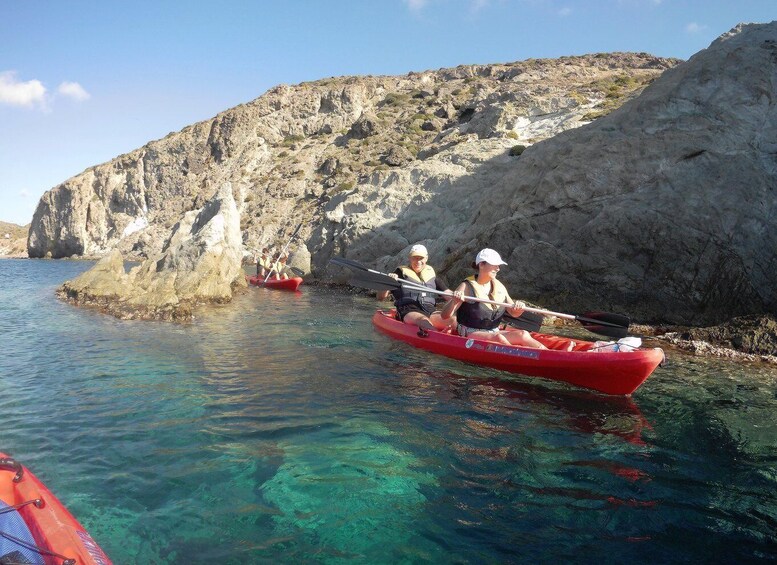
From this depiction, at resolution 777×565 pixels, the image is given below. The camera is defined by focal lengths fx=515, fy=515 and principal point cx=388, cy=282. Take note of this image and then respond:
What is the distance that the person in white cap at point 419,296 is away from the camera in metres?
9.84

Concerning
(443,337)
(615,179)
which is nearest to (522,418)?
(443,337)

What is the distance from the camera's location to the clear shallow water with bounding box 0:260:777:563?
363 cm

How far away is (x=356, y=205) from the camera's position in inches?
1049

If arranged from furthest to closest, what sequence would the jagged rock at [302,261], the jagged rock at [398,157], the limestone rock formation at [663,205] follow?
the jagged rock at [398,157], the jagged rock at [302,261], the limestone rock formation at [663,205]

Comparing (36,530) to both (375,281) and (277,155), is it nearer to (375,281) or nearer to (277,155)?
(375,281)

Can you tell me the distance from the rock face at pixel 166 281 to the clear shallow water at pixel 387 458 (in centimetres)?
533

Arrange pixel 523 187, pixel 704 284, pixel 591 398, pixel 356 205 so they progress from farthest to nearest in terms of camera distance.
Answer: pixel 356 205 → pixel 523 187 → pixel 704 284 → pixel 591 398

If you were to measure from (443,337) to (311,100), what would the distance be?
2558 inches

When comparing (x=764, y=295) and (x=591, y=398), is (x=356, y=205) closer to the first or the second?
(x=764, y=295)

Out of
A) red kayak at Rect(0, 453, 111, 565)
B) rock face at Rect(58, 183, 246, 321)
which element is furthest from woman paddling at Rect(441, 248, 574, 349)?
rock face at Rect(58, 183, 246, 321)

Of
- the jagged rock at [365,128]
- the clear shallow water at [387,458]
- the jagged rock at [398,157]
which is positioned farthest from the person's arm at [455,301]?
the jagged rock at [365,128]

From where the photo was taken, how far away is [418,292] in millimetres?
10633

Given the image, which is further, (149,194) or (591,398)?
(149,194)

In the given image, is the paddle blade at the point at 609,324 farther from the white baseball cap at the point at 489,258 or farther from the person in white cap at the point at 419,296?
the person in white cap at the point at 419,296
